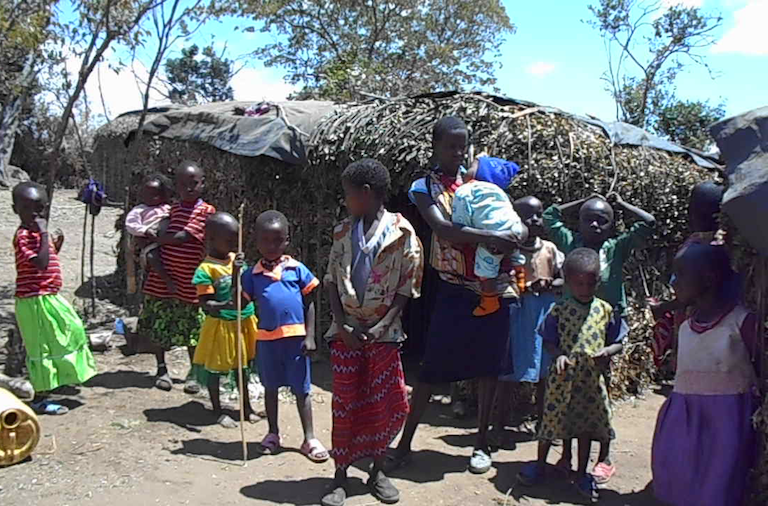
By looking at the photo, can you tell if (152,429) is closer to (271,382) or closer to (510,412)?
(271,382)

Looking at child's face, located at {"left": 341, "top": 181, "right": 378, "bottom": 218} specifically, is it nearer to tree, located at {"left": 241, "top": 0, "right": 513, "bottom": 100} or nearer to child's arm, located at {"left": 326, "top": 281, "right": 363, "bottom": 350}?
child's arm, located at {"left": 326, "top": 281, "right": 363, "bottom": 350}

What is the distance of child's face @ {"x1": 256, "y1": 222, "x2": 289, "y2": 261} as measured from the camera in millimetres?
4406

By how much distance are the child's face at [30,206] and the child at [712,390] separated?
4063mm

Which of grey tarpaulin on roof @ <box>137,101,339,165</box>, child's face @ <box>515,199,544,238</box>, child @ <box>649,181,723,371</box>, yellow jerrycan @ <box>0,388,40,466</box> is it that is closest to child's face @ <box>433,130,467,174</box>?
child's face @ <box>515,199,544,238</box>

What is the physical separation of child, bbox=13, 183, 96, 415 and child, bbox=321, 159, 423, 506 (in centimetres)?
236

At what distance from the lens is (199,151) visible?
8.11 meters

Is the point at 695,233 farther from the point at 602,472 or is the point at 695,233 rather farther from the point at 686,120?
the point at 686,120

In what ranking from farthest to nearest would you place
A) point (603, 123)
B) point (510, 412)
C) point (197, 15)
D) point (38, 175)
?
point (38, 175) → point (197, 15) → point (603, 123) → point (510, 412)

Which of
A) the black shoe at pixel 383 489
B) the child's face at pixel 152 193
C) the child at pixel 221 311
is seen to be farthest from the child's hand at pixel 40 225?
the black shoe at pixel 383 489

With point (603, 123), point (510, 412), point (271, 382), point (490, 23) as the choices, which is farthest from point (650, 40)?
point (271, 382)

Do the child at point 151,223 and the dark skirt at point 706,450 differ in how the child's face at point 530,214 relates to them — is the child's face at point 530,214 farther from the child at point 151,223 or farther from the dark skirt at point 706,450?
the child at point 151,223

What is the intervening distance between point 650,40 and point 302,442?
1882 centimetres

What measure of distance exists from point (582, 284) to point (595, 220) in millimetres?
730

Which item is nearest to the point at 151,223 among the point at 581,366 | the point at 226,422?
the point at 226,422
